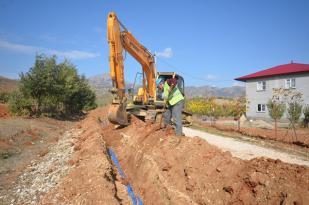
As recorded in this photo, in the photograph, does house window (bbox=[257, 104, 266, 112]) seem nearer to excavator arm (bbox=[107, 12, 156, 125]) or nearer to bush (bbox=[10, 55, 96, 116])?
bush (bbox=[10, 55, 96, 116])

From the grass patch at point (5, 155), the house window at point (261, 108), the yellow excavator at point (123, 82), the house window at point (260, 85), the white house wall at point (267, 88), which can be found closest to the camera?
the grass patch at point (5, 155)

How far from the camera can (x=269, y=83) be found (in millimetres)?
31344

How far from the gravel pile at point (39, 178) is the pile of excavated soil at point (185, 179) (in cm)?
40

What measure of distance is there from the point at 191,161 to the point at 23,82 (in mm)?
18728

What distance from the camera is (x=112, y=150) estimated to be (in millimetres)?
10672

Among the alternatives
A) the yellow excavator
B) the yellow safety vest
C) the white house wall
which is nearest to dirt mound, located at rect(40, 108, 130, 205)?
the yellow safety vest

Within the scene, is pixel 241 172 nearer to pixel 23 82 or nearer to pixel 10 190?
pixel 10 190

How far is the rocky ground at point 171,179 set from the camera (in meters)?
4.69

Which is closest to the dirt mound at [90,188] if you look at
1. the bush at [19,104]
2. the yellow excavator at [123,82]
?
the yellow excavator at [123,82]

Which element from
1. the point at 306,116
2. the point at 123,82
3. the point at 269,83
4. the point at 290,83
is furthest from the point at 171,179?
the point at 269,83

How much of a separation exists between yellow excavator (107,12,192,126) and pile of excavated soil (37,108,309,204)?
324 cm

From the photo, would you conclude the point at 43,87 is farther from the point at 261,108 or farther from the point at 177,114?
the point at 261,108

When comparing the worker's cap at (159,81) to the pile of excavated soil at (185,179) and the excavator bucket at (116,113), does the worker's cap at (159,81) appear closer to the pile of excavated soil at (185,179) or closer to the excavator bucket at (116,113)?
the excavator bucket at (116,113)

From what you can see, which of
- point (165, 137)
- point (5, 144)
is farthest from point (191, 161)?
point (5, 144)
